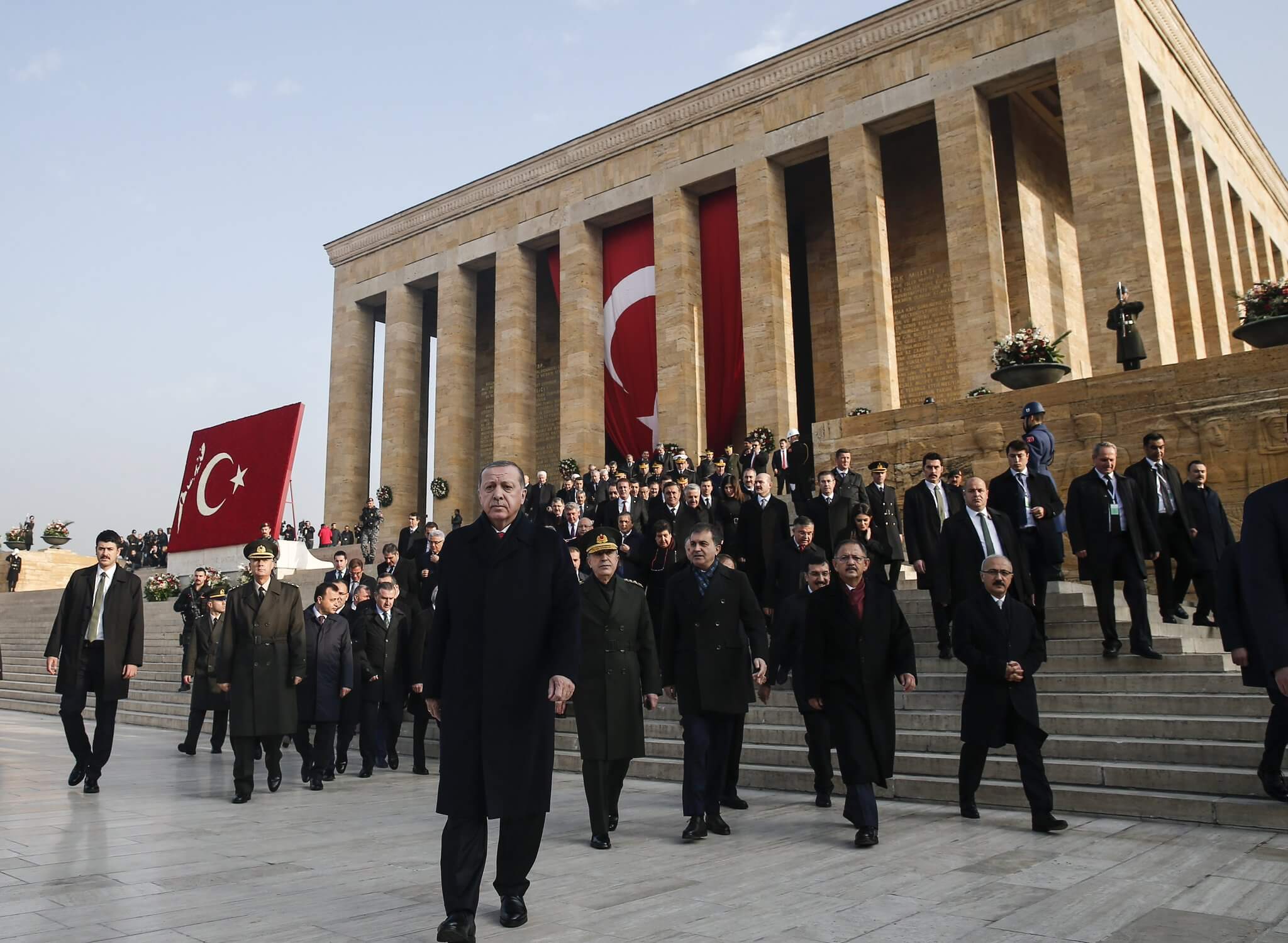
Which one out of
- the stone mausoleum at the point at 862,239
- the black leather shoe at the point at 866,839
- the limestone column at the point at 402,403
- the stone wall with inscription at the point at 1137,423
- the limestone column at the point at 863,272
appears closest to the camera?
the black leather shoe at the point at 866,839

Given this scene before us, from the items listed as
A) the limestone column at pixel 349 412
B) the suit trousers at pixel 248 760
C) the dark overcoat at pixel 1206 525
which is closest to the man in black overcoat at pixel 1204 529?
the dark overcoat at pixel 1206 525

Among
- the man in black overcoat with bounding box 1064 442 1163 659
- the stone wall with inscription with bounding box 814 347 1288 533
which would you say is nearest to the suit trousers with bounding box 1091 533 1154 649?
the man in black overcoat with bounding box 1064 442 1163 659

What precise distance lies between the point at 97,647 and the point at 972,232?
1715cm

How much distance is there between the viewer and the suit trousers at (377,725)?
27.5ft

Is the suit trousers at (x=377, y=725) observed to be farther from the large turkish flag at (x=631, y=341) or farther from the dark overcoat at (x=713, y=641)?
the large turkish flag at (x=631, y=341)

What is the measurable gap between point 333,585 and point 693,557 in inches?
160

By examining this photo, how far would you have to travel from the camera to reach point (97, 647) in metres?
7.26

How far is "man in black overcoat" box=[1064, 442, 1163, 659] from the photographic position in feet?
23.5

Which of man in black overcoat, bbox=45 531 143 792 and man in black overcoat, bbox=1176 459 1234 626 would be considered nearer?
man in black overcoat, bbox=45 531 143 792

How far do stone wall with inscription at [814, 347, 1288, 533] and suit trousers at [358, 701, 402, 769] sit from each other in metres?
7.46

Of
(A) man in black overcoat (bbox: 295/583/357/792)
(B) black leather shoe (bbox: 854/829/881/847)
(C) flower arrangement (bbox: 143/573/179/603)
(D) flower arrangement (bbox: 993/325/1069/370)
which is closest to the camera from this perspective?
(B) black leather shoe (bbox: 854/829/881/847)

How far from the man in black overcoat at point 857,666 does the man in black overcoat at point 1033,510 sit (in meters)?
3.00

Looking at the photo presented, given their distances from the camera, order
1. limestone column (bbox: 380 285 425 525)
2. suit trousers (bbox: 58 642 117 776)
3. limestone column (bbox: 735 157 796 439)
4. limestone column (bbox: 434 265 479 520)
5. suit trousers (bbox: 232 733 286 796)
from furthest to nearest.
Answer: limestone column (bbox: 380 285 425 525), limestone column (bbox: 434 265 479 520), limestone column (bbox: 735 157 796 439), suit trousers (bbox: 58 642 117 776), suit trousers (bbox: 232 733 286 796)

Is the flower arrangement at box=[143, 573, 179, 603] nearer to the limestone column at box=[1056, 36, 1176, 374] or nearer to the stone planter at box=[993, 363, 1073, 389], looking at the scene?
the stone planter at box=[993, 363, 1073, 389]
